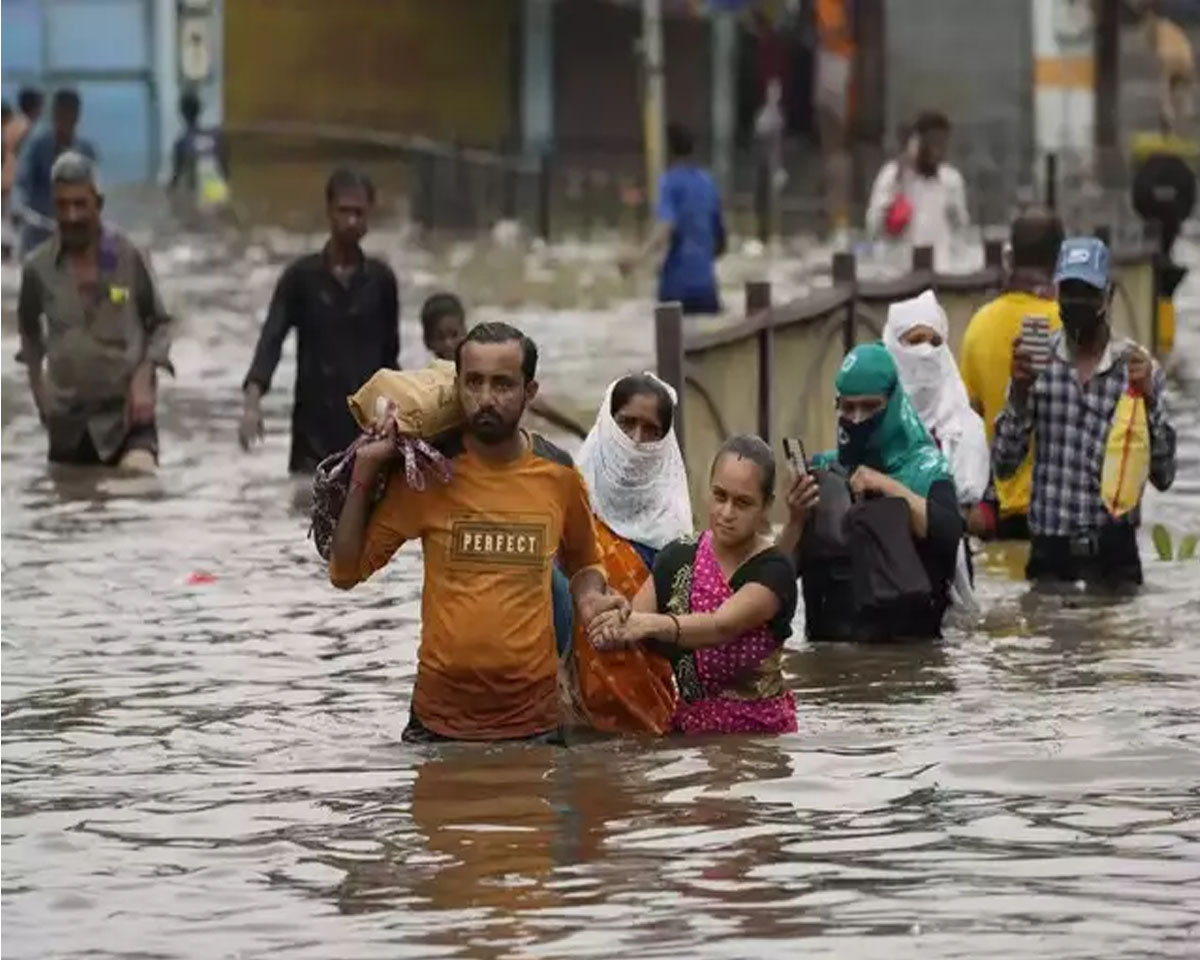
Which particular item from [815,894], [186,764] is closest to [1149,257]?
[186,764]

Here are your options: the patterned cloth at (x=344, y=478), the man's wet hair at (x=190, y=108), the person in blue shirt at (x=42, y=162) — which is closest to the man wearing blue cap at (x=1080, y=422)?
the patterned cloth at (x=344, y=478)

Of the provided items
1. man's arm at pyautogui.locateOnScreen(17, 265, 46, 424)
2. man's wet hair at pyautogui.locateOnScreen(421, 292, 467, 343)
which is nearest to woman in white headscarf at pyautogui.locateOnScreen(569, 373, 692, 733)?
man's wet hair at pyautogui.locateOnScreen(421, 292, 467, 343)

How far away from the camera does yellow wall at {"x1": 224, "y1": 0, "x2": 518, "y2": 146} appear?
178ft

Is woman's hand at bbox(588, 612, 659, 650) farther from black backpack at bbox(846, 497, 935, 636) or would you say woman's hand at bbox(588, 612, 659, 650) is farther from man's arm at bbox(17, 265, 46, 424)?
man's arm at bbox(17, 265, 46, 424)

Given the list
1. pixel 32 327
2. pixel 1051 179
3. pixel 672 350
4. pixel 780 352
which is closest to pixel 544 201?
pixel 1051 179

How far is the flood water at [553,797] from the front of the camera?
880cm

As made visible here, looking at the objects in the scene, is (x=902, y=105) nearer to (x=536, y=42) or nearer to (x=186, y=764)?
(x=536, y=42)

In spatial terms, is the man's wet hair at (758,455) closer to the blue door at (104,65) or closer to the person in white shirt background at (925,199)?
the person in white shirt background at (925,199)

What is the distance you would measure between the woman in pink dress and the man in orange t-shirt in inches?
8.5

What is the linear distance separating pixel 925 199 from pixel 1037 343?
13.6 m

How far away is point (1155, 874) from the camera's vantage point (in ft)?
30.5

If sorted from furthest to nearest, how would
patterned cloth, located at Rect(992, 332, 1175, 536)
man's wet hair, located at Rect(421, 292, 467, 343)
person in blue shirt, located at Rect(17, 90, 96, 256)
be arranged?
person in blue shirt, located at Rect(17, 90, 96, 256) → man's wet hair, located at Rect(421, 292, 467, 343) → patterned cloth, located at Rect(992, 332, 1175, 536)

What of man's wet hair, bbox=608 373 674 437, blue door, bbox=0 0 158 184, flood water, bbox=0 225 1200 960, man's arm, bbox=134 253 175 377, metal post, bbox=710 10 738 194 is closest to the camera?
flood water, bbox=0 225 1200 960

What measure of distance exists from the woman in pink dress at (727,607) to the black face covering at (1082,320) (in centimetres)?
345
